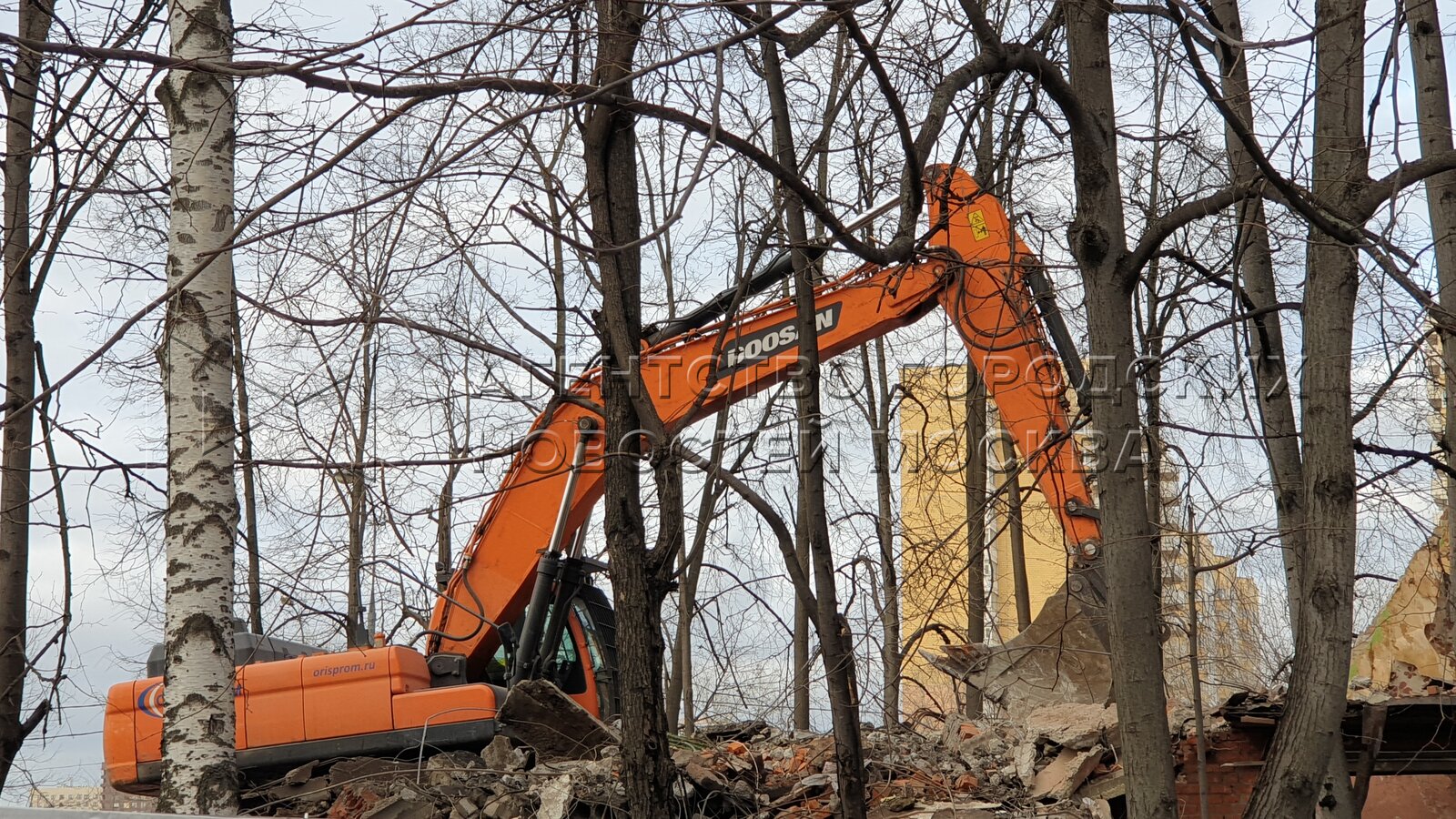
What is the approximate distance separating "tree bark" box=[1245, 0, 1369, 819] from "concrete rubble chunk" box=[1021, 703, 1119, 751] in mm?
3058

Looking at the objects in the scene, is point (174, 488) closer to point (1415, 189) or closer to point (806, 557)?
point (1415, 189)

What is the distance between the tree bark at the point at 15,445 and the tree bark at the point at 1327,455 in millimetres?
6239

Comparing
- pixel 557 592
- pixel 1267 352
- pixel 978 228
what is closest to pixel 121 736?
pixel 557 592

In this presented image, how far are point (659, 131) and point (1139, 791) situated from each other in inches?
157

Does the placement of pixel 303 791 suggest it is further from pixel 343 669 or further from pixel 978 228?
pixel 978 228

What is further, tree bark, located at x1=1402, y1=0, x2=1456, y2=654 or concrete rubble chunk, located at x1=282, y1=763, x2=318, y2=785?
concrete rubble chunk, located at x1=282, y1=763, x2=318, y2=785

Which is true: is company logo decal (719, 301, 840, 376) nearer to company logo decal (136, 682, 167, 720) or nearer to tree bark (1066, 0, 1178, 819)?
tree bark (1066, 0, 1178, 819)

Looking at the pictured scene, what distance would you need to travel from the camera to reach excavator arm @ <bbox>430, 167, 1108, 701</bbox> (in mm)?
8055

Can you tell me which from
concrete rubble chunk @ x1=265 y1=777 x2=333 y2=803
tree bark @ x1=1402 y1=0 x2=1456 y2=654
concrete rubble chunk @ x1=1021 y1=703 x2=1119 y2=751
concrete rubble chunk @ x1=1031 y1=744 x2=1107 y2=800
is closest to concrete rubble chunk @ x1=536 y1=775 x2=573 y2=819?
concrete rubble chunk @ x1=265 y1=777 x2=333 y2=803

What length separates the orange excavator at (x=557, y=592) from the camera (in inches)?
327

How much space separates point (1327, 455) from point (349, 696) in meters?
6.56

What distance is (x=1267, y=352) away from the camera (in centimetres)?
593

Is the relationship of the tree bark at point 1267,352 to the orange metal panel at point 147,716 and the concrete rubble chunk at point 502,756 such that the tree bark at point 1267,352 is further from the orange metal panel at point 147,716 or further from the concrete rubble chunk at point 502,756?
the orange metal panel at point 147,716

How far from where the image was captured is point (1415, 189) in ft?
17.8
